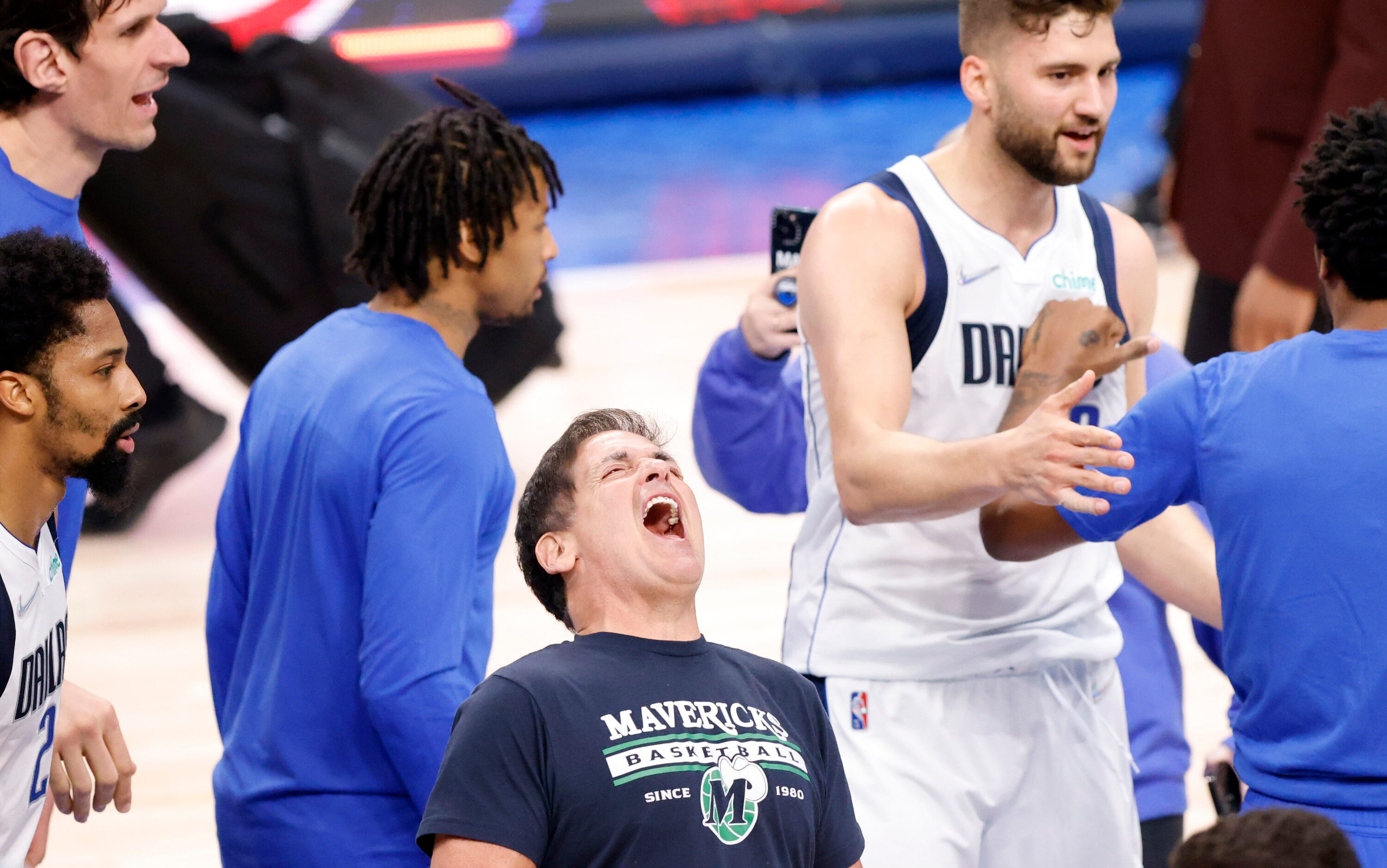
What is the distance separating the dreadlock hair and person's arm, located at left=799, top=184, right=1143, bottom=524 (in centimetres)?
50

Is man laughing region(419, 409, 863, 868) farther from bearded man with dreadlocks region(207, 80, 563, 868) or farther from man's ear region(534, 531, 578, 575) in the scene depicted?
bearded man with dreadlocks region(207, 80, 563, 868)

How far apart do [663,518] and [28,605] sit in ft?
2.62

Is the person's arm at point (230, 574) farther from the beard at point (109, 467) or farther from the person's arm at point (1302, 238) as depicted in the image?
the person's arm at point (1302, 238)

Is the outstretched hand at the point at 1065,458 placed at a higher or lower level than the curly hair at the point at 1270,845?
higher

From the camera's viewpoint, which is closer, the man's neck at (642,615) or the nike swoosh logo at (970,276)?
the man's neck at (642,615)

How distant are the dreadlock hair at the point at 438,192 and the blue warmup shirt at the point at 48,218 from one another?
1.50 feet

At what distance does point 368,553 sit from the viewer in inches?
90.0

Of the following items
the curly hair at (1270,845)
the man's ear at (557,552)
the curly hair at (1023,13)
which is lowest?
the man's ear at (557,552)

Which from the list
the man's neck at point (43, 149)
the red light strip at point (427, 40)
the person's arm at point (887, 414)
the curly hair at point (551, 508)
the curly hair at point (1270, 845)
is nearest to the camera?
the curly hair at point (1270, 845)

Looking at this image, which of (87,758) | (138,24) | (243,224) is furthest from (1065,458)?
(243,224)

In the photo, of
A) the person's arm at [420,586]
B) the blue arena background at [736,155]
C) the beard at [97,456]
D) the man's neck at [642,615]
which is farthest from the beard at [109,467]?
the blue arena background at [736,155]

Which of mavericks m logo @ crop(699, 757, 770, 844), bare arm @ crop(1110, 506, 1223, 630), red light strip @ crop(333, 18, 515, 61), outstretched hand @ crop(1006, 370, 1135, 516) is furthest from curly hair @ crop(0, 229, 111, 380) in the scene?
red light strip @ crop(333, 18, 515, 61)

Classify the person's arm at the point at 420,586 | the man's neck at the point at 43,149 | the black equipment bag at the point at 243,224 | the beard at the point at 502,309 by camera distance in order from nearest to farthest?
the person's arm at the point at 420,586, the man's neck at the point at 43,149, the beard at the point at 502,309, the black equipment bag at the point at 243,224

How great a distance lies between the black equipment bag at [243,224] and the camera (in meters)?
5.93
